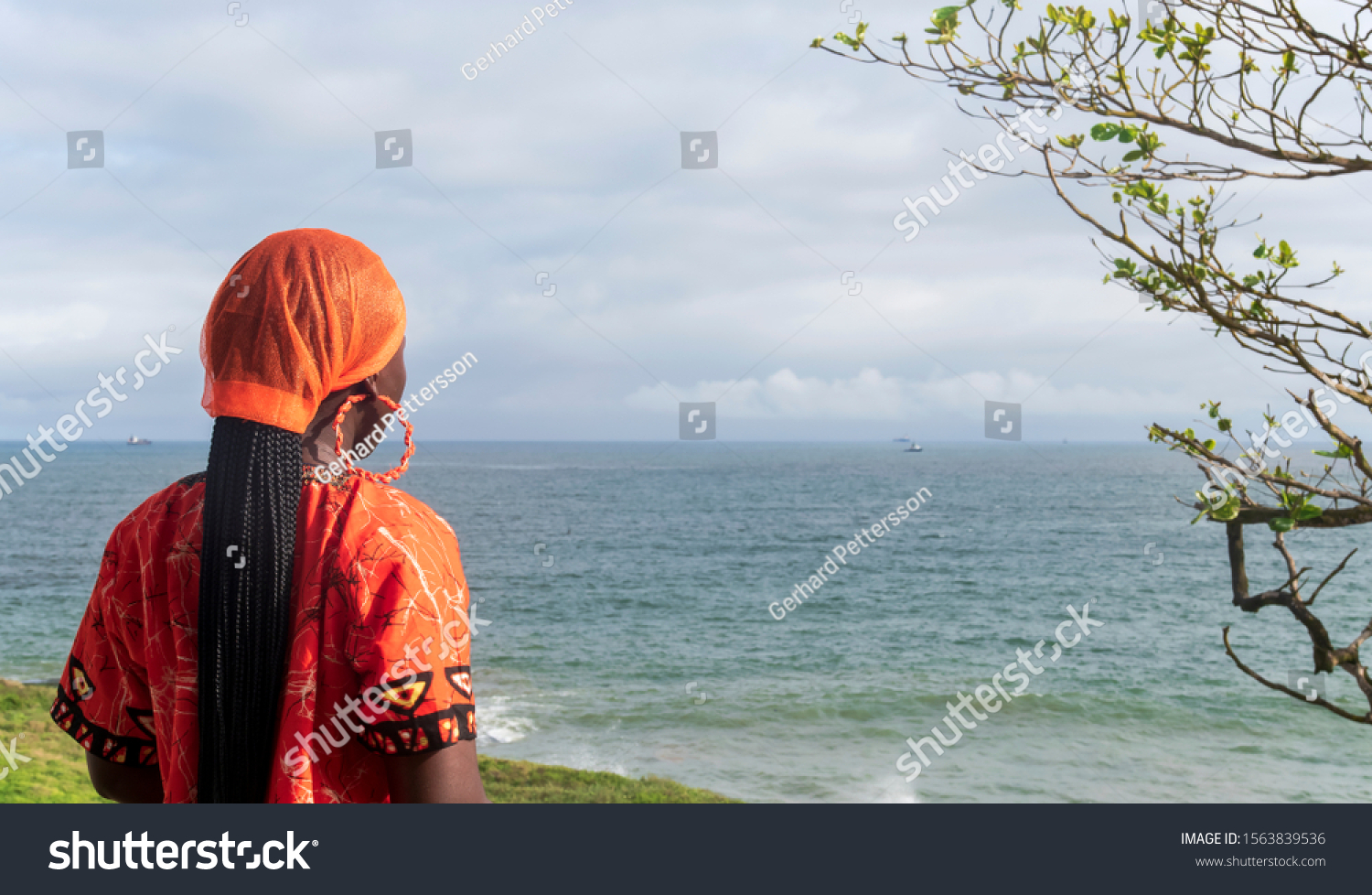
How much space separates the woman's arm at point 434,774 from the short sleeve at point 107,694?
0.59 m

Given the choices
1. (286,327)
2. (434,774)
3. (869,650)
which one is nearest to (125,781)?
(434,774)

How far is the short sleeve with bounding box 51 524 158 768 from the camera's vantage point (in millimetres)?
1805

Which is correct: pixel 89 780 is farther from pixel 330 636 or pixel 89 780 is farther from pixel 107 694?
pixel 330 636

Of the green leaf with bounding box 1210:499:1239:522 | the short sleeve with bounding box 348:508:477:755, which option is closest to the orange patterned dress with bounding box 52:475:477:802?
the short sleeve with bounding box 348:508:477:755

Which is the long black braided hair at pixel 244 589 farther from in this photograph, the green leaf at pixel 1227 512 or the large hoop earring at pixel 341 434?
the green leaf at pixel 1227 512

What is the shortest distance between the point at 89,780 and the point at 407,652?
1238 centimetres

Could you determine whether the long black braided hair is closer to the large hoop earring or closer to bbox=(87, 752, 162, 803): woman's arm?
the large hoop earring

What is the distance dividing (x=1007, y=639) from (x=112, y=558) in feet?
110

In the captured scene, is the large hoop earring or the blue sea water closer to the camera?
the large hoop earring

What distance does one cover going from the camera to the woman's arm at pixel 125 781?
6.19 ft

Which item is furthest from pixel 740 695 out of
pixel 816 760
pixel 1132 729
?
pixel 1132 729

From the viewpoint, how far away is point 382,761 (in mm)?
1711

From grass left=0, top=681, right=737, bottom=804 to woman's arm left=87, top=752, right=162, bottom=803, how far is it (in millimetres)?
10262

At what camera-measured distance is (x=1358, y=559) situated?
51.5m
